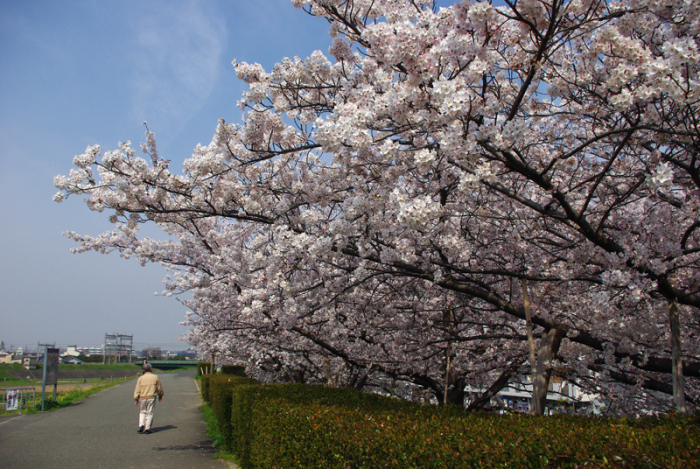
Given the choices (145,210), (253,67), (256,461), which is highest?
(253,67)

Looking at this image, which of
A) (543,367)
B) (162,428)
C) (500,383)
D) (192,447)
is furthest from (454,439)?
(162,428)

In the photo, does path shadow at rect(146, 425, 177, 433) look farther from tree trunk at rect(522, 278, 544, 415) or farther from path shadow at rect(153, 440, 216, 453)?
tree trunk at rect(522, 278, 544, 415)

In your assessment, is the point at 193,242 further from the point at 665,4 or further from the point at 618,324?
the point at 665,4

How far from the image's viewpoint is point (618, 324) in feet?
18.0

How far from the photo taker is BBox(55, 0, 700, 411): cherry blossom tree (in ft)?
12.7

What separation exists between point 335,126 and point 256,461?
3.97 metres

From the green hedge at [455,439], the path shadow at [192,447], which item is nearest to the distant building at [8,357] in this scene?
the path shadow at [192,447]

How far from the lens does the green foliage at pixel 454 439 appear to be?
2373 millimetres

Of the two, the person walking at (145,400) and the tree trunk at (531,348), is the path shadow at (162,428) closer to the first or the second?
the person walking at (145,400)

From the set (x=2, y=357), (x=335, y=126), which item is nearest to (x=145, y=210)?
(x=335, y=126)

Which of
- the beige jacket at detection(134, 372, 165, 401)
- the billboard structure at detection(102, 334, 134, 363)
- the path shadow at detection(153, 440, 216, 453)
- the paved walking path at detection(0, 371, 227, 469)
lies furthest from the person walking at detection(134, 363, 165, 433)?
the billboard structure at detection(102, 334, 134, 363)

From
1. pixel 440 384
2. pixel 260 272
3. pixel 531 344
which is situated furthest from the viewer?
pixel 440 384

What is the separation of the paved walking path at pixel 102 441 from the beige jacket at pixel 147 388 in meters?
0.81

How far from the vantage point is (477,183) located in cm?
356
